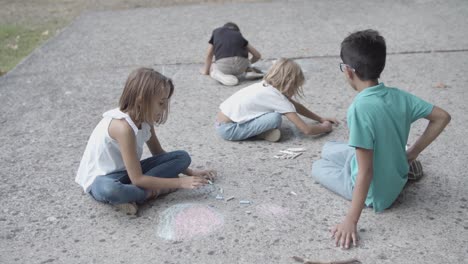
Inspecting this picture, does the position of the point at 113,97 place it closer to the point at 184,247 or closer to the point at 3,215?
the point at 3,215

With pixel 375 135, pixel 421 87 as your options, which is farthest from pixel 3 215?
→ pixel 421 87

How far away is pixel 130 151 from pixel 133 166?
86mm

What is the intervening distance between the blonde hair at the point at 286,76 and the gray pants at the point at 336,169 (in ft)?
1.81

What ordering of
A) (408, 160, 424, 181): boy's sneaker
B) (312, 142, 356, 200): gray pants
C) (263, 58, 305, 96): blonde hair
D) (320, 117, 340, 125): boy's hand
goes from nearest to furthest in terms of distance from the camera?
(312, 142, 356, 200): gray pants, (408, 160, 424, 181): boy's sneaker, (263, 58, 305, 96): blonde hair, (320, 117, 340, 125): boy's hand

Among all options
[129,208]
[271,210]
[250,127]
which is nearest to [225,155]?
[250,127]

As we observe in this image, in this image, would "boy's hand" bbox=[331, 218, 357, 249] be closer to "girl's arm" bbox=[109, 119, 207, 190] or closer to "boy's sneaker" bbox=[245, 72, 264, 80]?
"girl's arm" bbox=[109, 119, 207, 190]

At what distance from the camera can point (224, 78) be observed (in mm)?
5379

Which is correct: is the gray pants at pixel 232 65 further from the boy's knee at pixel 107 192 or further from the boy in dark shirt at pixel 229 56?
the boy's knee at pixel 107 192

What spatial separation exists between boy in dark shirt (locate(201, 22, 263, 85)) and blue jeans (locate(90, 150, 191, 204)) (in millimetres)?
2088

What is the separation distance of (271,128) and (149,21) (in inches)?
192

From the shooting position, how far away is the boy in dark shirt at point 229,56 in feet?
17.7

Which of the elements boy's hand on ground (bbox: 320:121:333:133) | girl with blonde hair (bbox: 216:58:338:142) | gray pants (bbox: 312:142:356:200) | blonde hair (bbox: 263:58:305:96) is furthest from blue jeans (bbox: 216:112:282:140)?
gray pants (bbox: 312:142:356:200)

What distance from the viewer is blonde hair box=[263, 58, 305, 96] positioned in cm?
Result: 390

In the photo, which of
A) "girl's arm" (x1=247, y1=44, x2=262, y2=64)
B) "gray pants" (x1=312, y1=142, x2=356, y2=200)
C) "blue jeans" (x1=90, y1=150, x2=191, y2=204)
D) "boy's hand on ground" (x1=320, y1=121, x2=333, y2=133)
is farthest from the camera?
"girl's arm" (x1=247, y1=44, x2=262, y2=64)
